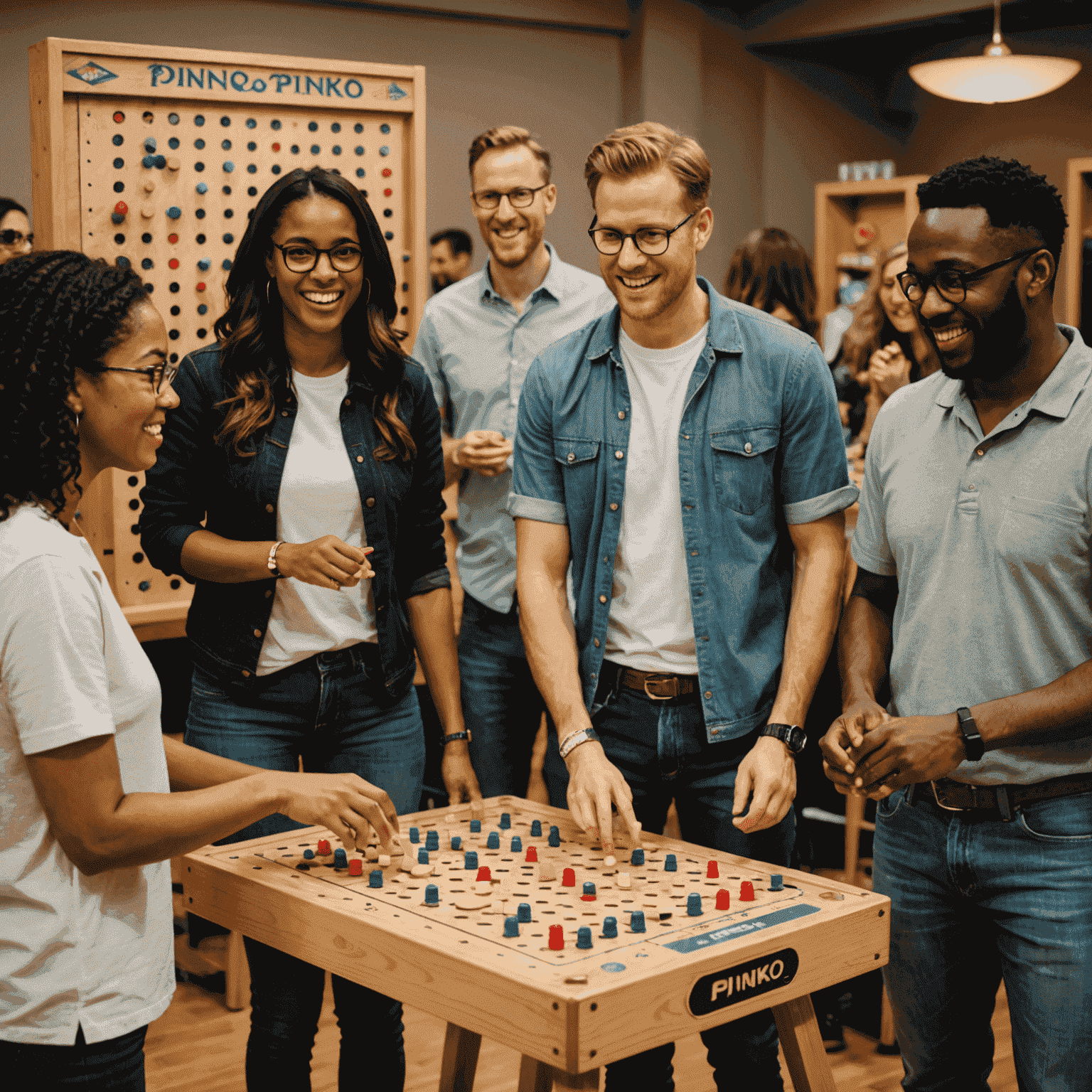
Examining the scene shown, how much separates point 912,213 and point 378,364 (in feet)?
20.2

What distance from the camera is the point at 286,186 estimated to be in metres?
2.36

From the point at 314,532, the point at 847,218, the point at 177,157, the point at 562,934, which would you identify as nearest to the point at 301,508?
the point at 314,532

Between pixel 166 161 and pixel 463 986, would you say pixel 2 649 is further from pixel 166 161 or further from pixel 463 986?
pixel 166 161

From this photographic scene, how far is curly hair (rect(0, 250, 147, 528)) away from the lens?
157 centimetres

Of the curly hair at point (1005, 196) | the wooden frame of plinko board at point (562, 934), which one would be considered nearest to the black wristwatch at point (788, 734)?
the wooden frame of plinko board at point (562, 934)

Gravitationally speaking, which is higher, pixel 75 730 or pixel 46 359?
pixel 46 359

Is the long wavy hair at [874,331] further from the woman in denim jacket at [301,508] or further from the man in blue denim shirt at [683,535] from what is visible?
the woman in denim jacket at [301,508]

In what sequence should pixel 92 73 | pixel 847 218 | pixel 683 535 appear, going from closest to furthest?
pixel 683 535
pixel 92 73
pixel 847 218

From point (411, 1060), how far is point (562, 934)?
5.90ft

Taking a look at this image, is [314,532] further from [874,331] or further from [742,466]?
[874,331]

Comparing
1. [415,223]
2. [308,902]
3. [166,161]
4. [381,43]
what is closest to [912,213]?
[381,43]

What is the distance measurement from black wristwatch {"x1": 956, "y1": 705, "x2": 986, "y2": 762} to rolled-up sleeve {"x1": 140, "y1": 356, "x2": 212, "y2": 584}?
4.25ft

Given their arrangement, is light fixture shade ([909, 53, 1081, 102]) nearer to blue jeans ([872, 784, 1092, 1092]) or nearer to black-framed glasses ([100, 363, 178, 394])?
blue jeans ([872, 784, 1092, 1092])

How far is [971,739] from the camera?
184cm
